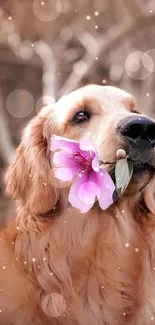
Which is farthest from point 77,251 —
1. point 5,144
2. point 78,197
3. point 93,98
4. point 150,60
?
point 150,60

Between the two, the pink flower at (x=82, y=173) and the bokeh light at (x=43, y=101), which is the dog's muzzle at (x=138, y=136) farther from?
the bokeh light at (x=43, y=101)

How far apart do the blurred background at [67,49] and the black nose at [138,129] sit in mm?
969

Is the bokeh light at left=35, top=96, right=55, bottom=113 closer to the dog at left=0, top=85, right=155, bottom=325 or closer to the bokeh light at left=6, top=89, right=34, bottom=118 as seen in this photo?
the bokeh light at left=6, top=89, right=34, bottom=118

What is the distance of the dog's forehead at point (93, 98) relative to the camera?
167 centimetres

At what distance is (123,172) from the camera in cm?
148

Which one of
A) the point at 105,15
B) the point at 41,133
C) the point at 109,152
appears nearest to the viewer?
the point at 109,152

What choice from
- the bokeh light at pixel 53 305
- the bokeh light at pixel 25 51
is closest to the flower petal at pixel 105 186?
the bokeh light at pixel 53 305

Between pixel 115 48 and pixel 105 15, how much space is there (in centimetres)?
20

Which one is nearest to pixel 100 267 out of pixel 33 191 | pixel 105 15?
pixel 33 191

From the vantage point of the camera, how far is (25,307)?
64.7 inches

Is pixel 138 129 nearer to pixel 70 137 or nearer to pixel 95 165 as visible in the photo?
pixel 95 165

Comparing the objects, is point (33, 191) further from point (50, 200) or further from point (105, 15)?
point (105, 15)

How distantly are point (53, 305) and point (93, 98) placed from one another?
1.89 feet

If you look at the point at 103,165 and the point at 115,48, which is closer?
the point at 103,165
